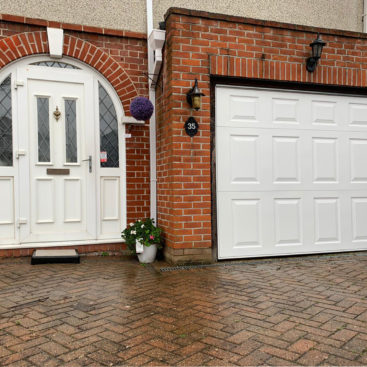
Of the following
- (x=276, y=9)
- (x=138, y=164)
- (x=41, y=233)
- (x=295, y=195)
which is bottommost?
(x=41, y=233)

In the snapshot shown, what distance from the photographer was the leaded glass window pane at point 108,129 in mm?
5484

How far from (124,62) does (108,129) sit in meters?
0.94

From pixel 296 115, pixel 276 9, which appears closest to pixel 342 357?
pixel 296 115

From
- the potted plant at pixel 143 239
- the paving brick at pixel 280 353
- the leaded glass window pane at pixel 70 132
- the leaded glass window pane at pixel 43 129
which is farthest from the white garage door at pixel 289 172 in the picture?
the paving brick at pixel 280 353

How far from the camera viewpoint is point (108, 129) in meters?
5.52

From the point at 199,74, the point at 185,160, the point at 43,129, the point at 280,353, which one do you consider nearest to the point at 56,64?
the point at 43,129

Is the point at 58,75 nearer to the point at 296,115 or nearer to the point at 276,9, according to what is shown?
the point at 296,115

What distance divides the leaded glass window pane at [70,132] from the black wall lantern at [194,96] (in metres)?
1.60

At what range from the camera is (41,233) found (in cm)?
518

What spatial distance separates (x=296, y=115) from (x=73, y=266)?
3.45m

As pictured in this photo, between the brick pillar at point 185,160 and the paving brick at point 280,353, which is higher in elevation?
the brick pillar at point 185,160

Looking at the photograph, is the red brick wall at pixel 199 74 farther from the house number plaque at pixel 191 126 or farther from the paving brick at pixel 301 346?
the paving brick at pixel 301 346

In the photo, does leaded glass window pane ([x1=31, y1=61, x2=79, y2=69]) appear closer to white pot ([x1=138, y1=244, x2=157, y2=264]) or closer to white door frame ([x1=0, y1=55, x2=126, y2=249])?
white door frame ([x1=0, y1=55, x2=126, y2=249])

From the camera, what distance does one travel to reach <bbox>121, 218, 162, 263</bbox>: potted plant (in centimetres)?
499
